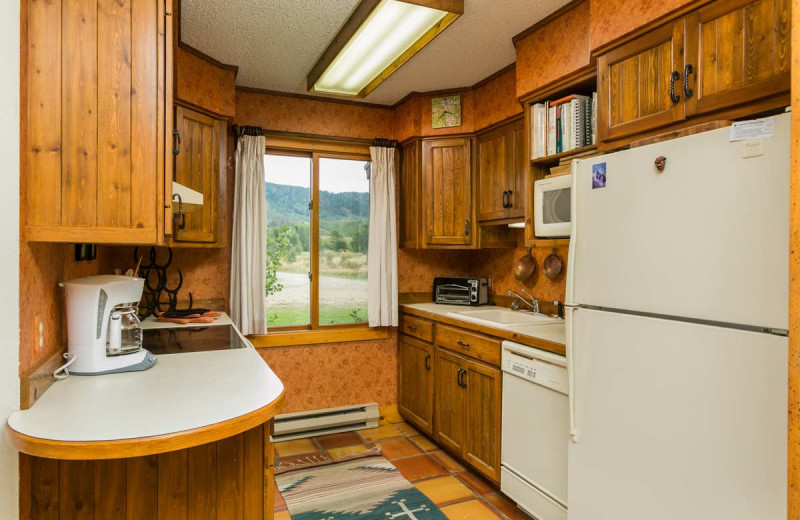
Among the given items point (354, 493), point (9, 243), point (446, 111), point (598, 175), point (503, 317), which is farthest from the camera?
point (446, 111)

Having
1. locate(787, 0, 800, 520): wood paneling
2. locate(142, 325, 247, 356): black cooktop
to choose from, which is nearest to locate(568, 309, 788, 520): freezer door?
locate(787, 0, 800, 520): wood paneling

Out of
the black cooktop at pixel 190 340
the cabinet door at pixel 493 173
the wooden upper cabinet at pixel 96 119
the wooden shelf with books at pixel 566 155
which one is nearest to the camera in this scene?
the wooden upper cabinet at pixel 96 119

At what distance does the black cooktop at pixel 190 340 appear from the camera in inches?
89.2

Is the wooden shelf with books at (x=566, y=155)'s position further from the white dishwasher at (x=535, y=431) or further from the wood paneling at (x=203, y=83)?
the wood paneling at (x=203, y=83)

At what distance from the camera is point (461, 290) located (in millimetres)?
4047

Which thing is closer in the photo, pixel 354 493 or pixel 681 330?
pixel 681 330

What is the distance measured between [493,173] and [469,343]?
1.30 meters

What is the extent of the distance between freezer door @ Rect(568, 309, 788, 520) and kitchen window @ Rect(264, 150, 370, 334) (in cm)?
247

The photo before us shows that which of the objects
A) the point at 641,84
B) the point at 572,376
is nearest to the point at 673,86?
the point at 641,84

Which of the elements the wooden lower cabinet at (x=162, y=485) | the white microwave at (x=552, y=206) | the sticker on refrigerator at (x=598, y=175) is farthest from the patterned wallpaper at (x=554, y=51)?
the wooden lower cabinet at (x=162, y=485)

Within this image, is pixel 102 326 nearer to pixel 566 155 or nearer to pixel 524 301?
pixel 566 155

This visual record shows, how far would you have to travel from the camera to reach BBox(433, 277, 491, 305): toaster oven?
395cm

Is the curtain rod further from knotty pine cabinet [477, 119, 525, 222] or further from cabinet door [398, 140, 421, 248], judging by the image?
knotty pine cabinet [477, 119, 525, 222]

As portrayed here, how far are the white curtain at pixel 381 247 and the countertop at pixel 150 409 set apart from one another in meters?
2.20
